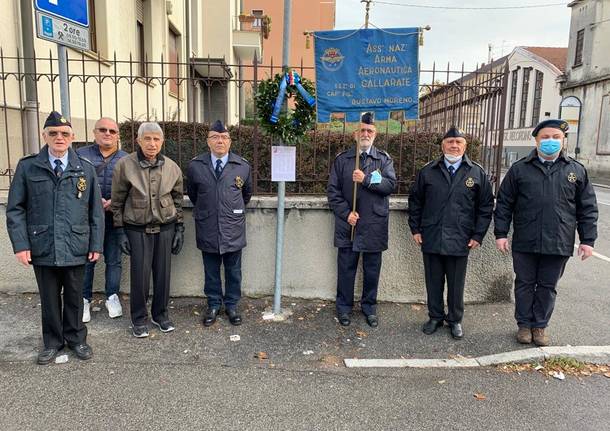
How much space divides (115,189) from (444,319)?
10.3 ft

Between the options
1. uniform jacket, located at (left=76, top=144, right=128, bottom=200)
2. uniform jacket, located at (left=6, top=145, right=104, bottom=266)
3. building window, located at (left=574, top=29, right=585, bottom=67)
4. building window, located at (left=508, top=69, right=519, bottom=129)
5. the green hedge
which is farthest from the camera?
building window, located at (left=508, top=69, right=519, bottom=129)

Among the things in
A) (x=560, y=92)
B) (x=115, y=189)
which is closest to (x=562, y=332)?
(x=115, y=189)

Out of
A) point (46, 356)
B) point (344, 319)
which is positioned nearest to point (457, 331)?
point (344, 319)

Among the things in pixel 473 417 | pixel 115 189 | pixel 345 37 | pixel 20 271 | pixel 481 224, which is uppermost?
pixel 345 37

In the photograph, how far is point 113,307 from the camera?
4.58m

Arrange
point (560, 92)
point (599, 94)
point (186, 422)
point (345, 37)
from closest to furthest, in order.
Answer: point (186, 422) → point (345, 37) → point (599, 94) → point (560, 92)

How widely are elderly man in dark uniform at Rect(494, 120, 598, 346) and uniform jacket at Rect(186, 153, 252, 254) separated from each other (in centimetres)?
231

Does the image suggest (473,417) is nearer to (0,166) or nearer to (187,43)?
(0,166)

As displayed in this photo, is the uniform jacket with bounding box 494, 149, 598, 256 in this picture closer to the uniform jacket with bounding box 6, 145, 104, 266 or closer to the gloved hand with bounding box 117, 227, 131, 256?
the gloved hand with bounding box 117, 227, 131, 256

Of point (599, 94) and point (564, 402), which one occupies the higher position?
point (599, 94)

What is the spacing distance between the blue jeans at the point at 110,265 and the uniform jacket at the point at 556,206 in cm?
358

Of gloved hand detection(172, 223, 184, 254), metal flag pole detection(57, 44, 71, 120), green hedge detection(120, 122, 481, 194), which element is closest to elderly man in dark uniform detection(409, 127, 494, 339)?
green hedge detection(120, 122, 481, 194)

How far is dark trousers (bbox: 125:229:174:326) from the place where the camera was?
4062mm

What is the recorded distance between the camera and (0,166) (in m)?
5.80
